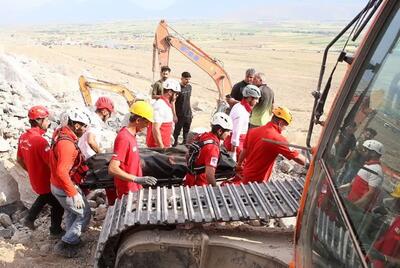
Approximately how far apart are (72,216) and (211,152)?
184 centimetres

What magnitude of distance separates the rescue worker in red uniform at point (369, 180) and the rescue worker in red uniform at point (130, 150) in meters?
2.71

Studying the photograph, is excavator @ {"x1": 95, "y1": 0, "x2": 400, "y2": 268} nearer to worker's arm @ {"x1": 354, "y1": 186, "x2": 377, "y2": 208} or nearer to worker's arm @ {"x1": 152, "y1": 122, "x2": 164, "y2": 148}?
worker's arm @ {"x1": 354, "y1": 186, "x2": 377, "y2": 208}

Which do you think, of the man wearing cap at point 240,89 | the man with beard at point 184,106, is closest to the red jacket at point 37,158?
the man wearing cap at point 240,89

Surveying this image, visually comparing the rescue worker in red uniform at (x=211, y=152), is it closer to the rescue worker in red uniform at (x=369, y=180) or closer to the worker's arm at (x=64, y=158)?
the worker's arm at (x=64, y=158)

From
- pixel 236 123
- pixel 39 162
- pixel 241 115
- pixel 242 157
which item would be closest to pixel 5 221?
pixel 39 162

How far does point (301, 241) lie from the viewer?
10.1 feet

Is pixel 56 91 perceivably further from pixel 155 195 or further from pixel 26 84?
pixel 155 195

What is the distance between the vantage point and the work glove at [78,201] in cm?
559

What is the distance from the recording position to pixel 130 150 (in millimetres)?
5117

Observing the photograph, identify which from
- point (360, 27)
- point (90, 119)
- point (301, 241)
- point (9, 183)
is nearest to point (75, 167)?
point (90, 119)

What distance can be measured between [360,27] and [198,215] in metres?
1.74

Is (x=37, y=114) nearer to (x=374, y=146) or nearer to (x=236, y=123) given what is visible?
(x=236, y=123)

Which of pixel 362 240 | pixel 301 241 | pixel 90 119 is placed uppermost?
Result: pixel 362 240

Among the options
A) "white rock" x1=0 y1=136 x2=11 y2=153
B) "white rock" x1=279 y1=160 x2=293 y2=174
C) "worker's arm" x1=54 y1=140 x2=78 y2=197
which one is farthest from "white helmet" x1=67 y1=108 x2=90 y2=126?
"white rock" x1=279 y1=160 x2=293 y2=174
